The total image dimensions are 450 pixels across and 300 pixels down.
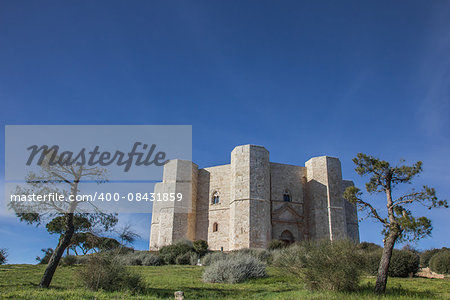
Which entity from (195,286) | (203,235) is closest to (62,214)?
(195,286)

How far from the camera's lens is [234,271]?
10.2 m

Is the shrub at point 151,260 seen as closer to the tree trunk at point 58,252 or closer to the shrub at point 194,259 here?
the shrub at point 194,259

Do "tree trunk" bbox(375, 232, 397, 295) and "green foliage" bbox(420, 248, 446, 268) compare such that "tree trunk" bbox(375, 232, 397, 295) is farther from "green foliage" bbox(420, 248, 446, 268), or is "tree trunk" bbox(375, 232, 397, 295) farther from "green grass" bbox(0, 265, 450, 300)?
"green foliage" bbox(420, 248, 446, 268)

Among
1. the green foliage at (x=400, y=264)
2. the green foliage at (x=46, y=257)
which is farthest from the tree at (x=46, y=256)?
the green foliage at (x=400, y=264)

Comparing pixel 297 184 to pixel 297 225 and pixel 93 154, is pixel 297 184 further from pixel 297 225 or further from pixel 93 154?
pixel 93 154

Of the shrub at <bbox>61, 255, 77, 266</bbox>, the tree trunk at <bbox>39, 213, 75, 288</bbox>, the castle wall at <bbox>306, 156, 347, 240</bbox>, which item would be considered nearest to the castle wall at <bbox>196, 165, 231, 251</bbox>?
the castle wall at <bbox>306, 156, 347, 240</bbox>

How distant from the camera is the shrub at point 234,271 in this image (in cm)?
1014

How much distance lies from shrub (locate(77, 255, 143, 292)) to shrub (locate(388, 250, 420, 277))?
29.3 feet

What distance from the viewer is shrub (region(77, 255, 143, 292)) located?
768 centimetres

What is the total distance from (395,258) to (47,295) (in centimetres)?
1094

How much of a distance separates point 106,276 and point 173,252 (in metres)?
10.8

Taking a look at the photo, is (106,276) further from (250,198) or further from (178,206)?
(178,206)

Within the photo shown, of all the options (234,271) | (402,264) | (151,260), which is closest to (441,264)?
(402,264)

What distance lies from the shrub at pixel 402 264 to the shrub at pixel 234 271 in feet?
15.7
